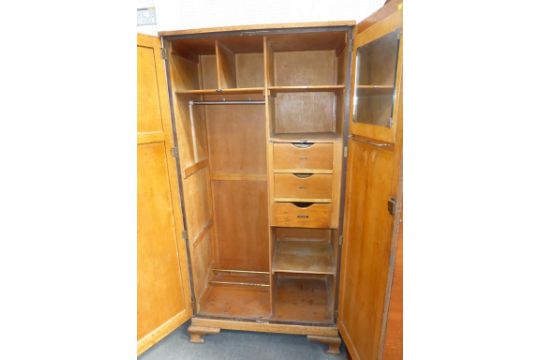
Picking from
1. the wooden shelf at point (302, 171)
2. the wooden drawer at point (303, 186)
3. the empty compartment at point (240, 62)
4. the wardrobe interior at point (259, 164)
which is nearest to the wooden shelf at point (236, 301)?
the wardrobe interior at point (259, 164)

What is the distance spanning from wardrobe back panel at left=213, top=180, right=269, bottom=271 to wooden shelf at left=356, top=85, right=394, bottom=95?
40.4 inches

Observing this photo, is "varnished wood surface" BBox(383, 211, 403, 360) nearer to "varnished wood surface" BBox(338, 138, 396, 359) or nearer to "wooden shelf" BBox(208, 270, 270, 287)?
"varnished wood surface" BBox(338, 138, 396, 359)

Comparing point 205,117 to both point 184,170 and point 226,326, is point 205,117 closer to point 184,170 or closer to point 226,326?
point 184,170

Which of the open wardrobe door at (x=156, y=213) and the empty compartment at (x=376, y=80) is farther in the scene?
the open wardrobe door at (x=156, y=213)

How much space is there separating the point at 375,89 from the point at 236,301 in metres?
1.66

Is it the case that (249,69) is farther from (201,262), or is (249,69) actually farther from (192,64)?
(201,262)

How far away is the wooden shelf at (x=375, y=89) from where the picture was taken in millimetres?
1055

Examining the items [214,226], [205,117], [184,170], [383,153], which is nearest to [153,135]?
[184,170]

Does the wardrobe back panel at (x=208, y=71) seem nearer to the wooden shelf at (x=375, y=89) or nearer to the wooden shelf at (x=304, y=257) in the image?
the wooden shelf at (x=375, y=89)

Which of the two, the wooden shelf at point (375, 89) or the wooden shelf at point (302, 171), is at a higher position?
the wooden shelf at point (375, 89)

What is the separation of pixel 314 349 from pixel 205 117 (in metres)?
1.79

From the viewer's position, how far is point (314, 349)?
1.75 meters

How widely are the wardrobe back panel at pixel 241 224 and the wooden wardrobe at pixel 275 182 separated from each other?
0.04 ft
